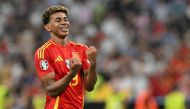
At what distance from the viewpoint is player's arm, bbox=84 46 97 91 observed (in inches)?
337

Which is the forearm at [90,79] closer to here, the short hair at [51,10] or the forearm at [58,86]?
the forearm at [58,86]

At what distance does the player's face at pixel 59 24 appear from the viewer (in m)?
8.70

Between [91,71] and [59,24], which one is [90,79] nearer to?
[91,71]

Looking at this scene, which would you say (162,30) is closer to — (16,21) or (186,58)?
(186,58)

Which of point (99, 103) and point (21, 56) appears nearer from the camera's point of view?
point (99, 103)

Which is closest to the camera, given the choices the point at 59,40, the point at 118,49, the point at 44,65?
the point at 44,65

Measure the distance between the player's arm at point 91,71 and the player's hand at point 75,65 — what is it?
0.35m

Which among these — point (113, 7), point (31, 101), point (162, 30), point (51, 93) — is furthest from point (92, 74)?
point (113, 7)

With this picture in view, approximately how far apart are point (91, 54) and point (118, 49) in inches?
377

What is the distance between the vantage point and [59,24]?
8703 millimetres

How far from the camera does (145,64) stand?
16.8 metres

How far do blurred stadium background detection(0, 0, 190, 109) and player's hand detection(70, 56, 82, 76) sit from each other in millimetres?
5370

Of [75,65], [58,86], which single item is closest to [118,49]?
[58,86]

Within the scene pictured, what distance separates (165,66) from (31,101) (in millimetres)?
5143
